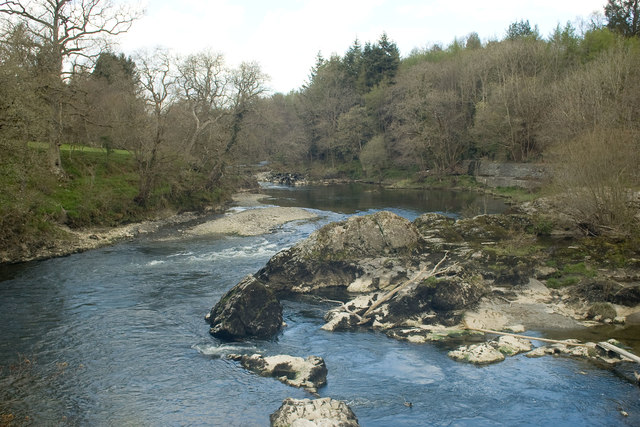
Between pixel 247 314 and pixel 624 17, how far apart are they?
65.3m

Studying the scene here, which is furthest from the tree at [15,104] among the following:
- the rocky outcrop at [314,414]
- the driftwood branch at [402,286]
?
the rocky outcrop at [314,414]

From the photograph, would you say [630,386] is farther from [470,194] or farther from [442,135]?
[442,135]

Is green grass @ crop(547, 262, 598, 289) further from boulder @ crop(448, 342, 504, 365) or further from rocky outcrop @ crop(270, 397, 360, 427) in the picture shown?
rocky outcrop @ crop(270, 397, 360, 427)

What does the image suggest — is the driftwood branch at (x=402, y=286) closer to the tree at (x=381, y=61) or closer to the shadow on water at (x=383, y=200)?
the shadow on water at (x=383, y=200)

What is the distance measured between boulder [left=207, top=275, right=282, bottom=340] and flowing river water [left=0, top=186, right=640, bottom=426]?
429mm

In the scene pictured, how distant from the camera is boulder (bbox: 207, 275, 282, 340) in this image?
1479cm

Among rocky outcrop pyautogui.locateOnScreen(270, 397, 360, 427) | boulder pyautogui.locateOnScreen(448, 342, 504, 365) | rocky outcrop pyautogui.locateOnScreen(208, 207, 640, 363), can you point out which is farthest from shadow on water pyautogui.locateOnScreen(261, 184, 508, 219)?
rocky outcrop pyautogui.locateOnScreen(270, 397, 360, 427)

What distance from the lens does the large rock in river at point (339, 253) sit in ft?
64.7

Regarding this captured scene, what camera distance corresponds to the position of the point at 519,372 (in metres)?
12.1

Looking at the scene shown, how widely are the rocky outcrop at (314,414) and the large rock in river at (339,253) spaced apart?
9.65 meters

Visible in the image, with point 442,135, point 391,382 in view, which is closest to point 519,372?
point 391,382

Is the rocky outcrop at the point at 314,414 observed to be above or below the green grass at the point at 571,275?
below

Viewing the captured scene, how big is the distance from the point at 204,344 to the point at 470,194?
43.5 metres

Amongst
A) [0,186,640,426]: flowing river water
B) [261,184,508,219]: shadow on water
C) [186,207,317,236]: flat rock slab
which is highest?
[261,184,508,219]: shadow on water
